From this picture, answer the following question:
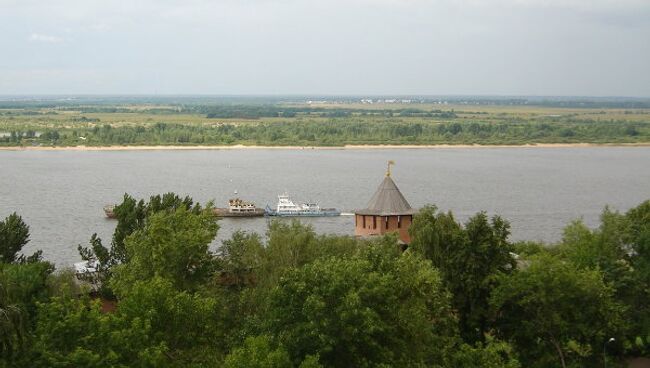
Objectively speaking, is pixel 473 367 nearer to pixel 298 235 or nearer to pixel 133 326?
pixel 133 326

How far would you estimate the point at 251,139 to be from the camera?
306 feet

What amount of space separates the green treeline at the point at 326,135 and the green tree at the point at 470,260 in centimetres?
7309

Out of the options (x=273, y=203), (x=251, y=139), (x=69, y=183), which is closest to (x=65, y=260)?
(x=273, y=203)

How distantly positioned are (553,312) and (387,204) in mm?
7483

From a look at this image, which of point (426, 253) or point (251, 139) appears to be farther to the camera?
point (251, 139)

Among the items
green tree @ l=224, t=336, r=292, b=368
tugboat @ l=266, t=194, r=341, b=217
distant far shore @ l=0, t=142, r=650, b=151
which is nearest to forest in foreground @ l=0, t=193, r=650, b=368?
green tree @ l=224, t=336, r=292, b=368

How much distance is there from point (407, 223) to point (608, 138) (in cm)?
8048

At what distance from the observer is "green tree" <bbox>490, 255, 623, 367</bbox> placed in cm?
1477

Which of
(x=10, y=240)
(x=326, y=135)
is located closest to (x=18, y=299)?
(x=10, y=240)

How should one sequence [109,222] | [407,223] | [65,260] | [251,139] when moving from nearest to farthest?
[407,223] < [65,260] < [109,222] < [251,139]

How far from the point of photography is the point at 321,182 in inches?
2247

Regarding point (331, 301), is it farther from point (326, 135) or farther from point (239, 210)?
point (326, 135)

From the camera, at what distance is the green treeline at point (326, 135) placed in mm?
88500

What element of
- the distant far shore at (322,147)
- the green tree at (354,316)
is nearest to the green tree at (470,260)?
the green tree at (354,316)
